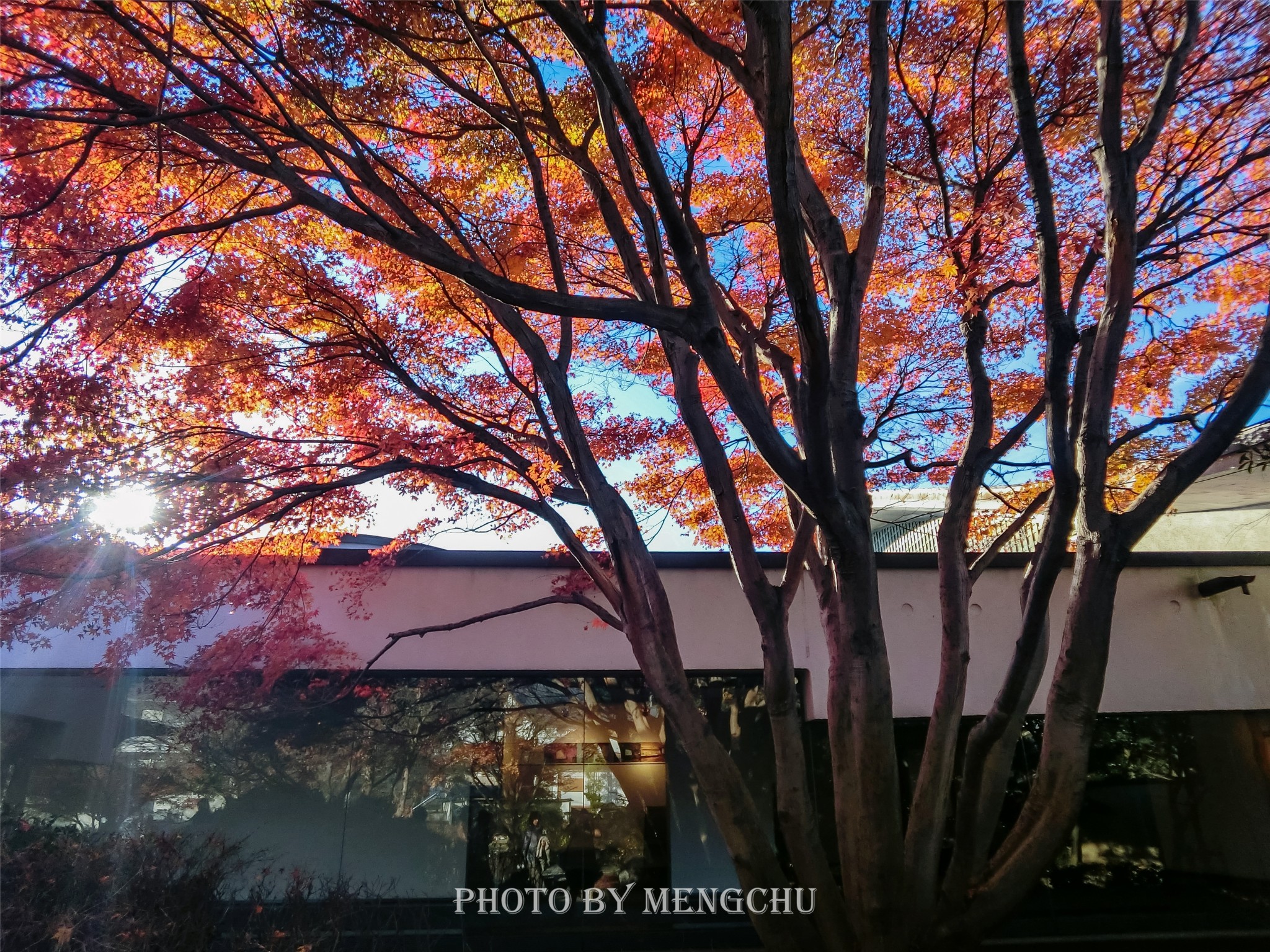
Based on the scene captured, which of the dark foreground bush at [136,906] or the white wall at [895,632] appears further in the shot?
the white wall at [895,632]

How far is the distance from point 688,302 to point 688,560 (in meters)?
3.16

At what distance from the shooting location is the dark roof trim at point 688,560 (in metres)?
7.25

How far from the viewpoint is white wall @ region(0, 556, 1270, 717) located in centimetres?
718

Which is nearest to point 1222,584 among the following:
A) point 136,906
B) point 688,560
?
point 688,560

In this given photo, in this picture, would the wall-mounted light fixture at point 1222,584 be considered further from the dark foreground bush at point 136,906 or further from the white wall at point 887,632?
the dark foreground bush at point 136,906

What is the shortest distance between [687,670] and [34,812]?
6094mm

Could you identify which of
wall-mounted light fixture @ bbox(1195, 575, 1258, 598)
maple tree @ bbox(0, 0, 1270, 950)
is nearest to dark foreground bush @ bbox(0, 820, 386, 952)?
maple tree @ bbox(0, 0, 1270, 950)

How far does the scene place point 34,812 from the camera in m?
6.70

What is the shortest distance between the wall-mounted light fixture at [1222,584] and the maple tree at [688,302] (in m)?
2.00

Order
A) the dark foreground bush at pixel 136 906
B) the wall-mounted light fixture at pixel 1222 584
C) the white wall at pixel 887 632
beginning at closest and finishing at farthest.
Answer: the dark foreground bush at pixel 136 906 → the white wall at pixel 887 632 → the wall-mounted light fixture at pixel 1222 584

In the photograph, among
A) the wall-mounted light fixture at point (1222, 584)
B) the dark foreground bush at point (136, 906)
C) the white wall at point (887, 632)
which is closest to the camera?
the dark foreground bush at point (136, 906)

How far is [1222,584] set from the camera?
7.40m

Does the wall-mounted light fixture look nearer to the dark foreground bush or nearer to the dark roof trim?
the dark roof trim

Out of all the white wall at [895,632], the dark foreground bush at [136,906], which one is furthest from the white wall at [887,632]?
the dark foreground bush at [136,906]
